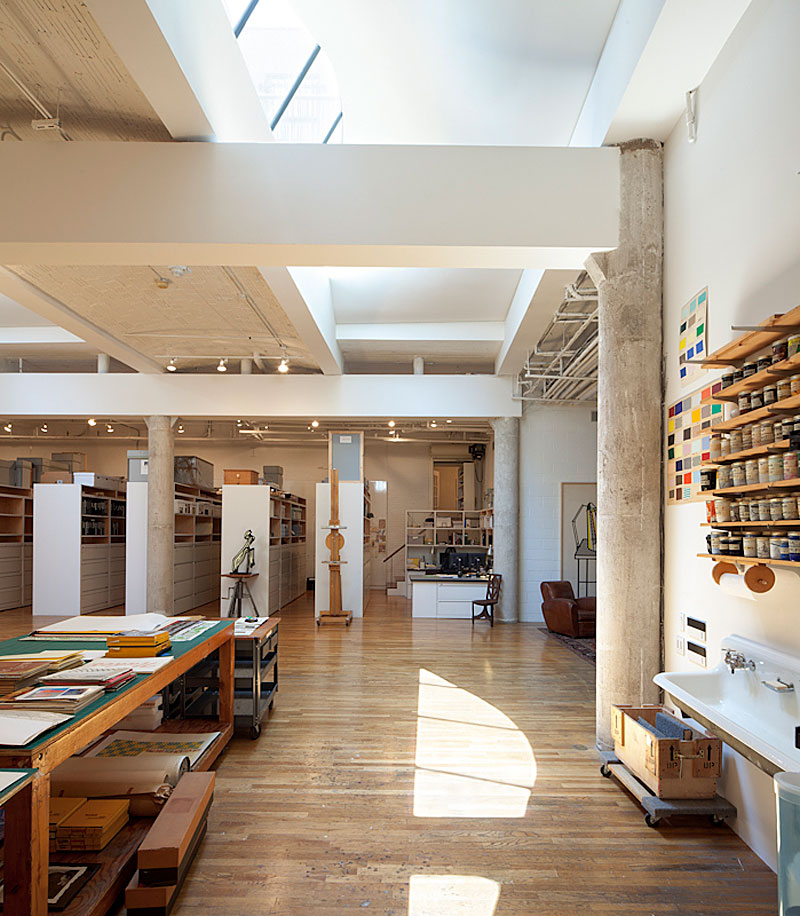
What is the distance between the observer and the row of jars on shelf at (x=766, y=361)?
9.57 feet

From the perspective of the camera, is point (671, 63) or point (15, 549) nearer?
point (671, 63)

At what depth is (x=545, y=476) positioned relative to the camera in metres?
12.3

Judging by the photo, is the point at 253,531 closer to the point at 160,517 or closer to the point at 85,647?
the point at 160,517

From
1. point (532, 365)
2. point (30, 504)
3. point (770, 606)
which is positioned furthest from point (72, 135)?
point (30, 504)

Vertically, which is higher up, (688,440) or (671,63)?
(671,63)

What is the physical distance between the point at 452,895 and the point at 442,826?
2.36ft

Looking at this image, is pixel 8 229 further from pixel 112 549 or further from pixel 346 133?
pixel 112 549

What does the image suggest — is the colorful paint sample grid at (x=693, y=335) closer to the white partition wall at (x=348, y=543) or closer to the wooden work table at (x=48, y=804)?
the wooden work table at (x=48, y=804)

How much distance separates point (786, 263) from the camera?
128 inches

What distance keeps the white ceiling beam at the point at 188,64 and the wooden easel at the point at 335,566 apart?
23.7 ft

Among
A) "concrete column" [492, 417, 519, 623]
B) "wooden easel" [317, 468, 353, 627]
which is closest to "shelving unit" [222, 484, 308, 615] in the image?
"wooden easel" [317, 468, 353, 627]

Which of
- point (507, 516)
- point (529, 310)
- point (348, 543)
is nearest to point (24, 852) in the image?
point (529, 310)

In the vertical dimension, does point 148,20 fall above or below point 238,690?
above

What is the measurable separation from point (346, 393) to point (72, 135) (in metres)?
6.68
